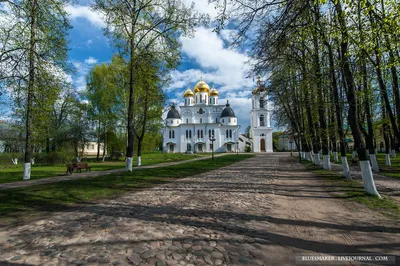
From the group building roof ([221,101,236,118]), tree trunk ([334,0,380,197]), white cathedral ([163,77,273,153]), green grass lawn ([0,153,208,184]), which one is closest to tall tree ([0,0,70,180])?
green grass lawn ([0,153,208,184])

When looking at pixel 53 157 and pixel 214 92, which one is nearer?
pixel 53 157

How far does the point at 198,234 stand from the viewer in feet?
13.1

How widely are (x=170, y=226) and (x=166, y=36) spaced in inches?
489

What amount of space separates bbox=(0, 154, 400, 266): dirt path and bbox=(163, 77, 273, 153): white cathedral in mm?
46890

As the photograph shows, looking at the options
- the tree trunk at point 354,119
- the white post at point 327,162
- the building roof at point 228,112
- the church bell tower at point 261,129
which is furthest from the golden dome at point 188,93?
the tree trunk at point 354,119

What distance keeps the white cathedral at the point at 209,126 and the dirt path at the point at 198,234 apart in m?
46.9

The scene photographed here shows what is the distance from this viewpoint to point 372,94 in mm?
12516

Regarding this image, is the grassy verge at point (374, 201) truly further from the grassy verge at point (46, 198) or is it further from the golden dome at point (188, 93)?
the golden dome at point (188, 93)

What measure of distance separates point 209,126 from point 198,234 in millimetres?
53217

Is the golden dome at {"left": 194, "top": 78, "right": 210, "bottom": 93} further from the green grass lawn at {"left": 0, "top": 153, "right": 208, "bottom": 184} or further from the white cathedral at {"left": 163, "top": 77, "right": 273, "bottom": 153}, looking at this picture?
the green grass lawn at {"left": 0, "top": 153, "right": 208, "bottom": 184}

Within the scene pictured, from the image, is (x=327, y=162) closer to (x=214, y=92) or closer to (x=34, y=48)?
(x=34, y=48)

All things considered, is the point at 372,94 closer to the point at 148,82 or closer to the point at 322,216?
the point at 322,216

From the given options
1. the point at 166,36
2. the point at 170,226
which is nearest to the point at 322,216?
the point at 170,226

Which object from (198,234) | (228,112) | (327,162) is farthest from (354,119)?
(228,112)
